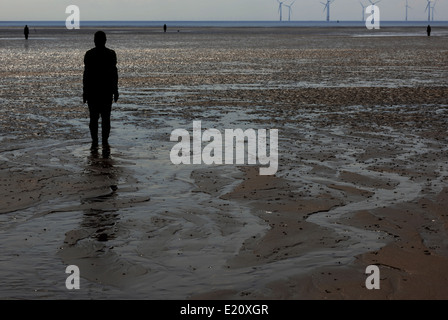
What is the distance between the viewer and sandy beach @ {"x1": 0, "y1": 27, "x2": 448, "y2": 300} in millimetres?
6457

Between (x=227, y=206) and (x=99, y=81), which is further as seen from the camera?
(x=99, y=81)

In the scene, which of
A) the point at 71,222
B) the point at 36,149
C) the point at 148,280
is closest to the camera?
the point at 148,280

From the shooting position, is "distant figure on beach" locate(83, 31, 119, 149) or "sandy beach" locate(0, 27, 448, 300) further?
"distant figure on beach" locate(83, 31, 119, 149)

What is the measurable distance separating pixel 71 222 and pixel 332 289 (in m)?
3.55

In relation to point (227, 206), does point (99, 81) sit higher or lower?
higher

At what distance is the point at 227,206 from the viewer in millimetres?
9078

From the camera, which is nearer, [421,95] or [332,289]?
[332,289]

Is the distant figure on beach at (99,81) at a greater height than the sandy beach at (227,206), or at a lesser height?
greater

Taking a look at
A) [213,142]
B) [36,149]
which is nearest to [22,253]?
[36,149]

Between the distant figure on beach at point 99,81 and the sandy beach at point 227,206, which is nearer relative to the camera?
the sandy beach at point 227,206

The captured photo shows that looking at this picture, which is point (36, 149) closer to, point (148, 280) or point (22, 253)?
point (22, 253)

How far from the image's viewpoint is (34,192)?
32.3ft

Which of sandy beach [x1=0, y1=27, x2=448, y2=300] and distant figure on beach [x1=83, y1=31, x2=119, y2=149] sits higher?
distant figure on beach [x1=83, y1=31, x2=119, y2=149]

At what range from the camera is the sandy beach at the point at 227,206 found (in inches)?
254
